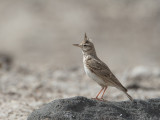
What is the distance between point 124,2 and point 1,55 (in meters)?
8.35

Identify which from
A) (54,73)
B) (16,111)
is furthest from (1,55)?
Answer: (16,111)

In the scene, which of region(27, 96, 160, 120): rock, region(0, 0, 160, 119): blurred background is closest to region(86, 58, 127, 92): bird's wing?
region(27, 96, 160, 120): rock

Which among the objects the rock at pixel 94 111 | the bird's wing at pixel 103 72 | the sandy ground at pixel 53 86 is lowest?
the rock at pixel 94 111

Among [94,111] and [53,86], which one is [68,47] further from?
[94,111]

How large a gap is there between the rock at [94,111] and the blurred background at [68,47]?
1962 mm

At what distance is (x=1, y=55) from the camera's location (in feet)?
50.0

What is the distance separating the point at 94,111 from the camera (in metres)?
6.57

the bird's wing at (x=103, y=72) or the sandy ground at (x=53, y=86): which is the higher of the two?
the sandy ground at (x=53, y=86)

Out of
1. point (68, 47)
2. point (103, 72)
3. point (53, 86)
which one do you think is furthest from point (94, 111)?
point (68, 47)

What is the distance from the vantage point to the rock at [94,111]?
21.2ft

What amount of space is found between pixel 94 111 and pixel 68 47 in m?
10.3

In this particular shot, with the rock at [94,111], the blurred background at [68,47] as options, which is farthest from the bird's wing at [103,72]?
the blurred background at [68,47]

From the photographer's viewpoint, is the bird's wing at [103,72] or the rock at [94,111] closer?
the rock at [94,111]

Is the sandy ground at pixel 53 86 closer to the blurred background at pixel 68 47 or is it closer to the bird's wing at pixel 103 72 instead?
the blurred background at pixel 68 47
